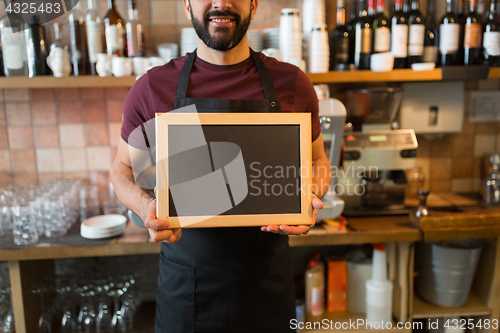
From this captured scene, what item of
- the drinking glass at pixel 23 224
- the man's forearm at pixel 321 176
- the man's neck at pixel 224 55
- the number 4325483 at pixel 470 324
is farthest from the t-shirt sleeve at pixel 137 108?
the number 4325483 at pixel 470 324

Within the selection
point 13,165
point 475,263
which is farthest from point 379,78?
point 13,165

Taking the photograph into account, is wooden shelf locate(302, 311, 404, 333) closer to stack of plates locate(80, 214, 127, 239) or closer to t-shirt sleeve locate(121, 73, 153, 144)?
stack of plates locate(80, 214, 127, 239)

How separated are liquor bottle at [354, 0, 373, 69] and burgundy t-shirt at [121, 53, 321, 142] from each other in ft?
2.86

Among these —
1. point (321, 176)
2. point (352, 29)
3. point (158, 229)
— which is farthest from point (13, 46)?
point (352, 29)

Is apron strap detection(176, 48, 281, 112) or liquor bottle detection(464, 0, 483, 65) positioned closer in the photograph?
apron strap detection(176, 48, 281, 112)

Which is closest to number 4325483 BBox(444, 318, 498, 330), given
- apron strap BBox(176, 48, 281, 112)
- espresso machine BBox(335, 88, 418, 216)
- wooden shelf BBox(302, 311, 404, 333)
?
wooden shelf BBox(302, 311, 404, 333)

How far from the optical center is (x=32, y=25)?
1.81 metres

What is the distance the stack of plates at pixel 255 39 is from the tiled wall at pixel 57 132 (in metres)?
0.80

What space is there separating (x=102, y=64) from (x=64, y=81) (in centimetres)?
19

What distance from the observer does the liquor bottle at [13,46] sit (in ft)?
5.80

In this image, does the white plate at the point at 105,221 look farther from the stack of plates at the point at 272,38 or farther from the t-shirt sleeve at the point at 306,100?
the stack of plates at the point at 272,38

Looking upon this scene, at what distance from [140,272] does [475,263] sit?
5.99 feet

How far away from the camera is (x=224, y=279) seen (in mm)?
1229

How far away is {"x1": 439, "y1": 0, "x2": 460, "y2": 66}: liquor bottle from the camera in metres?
1.96
